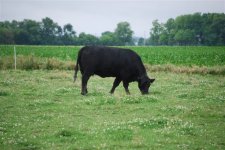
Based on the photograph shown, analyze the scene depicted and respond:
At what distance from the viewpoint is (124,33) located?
607ft

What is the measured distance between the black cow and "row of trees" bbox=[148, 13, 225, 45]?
129439 millimetres

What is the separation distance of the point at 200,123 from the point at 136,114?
9.42 feet

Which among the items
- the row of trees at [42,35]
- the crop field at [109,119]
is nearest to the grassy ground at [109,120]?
the crop field at [109,119]

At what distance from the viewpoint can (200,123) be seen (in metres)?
14.0

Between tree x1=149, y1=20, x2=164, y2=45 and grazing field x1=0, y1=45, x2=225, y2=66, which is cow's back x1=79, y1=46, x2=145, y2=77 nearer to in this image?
grazing field x1=0, y1=45, x2=225, y2=66

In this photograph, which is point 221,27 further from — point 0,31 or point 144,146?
point 144,146

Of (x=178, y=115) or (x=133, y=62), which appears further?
(x=133, y=62)


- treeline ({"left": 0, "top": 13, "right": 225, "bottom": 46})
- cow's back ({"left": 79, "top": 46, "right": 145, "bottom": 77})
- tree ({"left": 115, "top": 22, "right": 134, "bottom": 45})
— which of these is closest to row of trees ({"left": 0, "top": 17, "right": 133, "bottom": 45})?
treeline ({"left": 0, "top": 13, "right": 225, "bottom": 46})

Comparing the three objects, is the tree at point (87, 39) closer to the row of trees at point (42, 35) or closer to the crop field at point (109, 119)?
the row of trees at point (42, 35)

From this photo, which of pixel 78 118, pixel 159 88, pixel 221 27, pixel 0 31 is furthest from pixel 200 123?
pixel 221 27

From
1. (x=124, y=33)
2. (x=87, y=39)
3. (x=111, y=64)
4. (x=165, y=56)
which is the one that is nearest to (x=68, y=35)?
(x=87, y=39)

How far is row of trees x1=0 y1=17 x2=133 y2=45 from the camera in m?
120

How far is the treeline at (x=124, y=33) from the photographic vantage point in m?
128

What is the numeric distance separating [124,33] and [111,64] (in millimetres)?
165004
